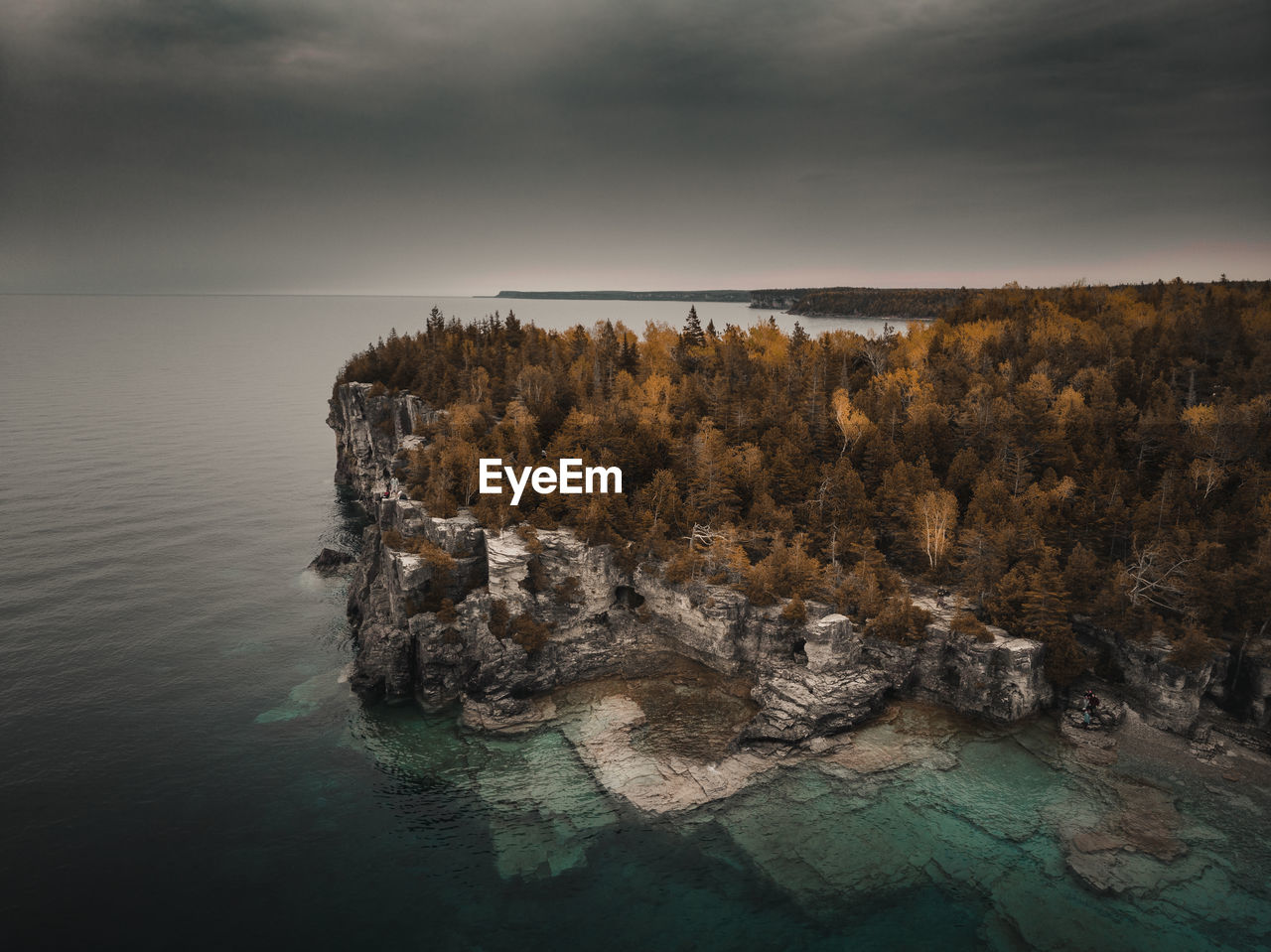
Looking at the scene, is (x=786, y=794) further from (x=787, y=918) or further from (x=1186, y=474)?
(x=1186, y=474)

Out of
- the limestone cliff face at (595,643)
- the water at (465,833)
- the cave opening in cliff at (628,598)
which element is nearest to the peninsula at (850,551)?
the limestone cliff face at (595,643)

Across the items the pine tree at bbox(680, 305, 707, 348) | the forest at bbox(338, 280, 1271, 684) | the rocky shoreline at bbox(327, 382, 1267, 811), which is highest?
the pine tree at bbox(680, 305, 707, 348)

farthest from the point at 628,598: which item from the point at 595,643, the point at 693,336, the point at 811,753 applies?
the point at 693,336

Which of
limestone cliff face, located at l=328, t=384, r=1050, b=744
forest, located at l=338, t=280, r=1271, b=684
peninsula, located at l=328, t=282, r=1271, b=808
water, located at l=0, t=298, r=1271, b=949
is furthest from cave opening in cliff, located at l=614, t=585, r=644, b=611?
water, located at l=0, t=298, r=1271, b=949

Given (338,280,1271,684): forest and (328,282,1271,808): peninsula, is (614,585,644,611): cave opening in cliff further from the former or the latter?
(338,280,1271,684): forest

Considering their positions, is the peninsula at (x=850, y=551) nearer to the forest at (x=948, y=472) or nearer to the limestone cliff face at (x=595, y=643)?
the limestone cliff face at (x=595, y=643)

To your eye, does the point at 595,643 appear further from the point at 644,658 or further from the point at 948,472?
the point at 948,472
